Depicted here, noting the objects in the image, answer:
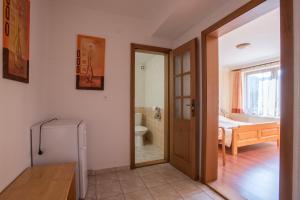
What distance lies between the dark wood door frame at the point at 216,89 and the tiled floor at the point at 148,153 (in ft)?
3.87

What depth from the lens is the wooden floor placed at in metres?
1.98

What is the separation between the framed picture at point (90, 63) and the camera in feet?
7.59

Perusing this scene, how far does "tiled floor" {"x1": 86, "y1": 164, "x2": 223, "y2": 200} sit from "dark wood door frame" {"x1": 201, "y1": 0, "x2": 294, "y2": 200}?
0.29 m

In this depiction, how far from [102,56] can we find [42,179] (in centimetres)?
175

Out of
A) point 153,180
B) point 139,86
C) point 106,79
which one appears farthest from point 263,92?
point 106,79

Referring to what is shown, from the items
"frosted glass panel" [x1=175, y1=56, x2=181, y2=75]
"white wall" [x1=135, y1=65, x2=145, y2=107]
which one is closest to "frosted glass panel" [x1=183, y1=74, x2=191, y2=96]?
"frosted glass panel" [x1=175, y1=56, x2=181, y2=75]

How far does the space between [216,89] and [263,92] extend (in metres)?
3.71

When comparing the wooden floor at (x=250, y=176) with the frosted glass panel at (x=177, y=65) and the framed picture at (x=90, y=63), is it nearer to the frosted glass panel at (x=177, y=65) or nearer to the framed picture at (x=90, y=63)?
the frosted glass panel at (x=177, y=65)

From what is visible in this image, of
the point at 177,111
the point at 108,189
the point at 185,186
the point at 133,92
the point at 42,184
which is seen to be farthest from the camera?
the point at 177,111

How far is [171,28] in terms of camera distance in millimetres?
2449

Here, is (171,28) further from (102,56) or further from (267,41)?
(267,41)

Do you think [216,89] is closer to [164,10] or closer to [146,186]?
[164,10]

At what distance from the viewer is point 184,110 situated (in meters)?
2.56

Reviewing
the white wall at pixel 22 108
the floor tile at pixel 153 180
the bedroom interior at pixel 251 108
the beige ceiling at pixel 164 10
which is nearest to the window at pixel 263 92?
the bedroom interior at pixel 251 108
